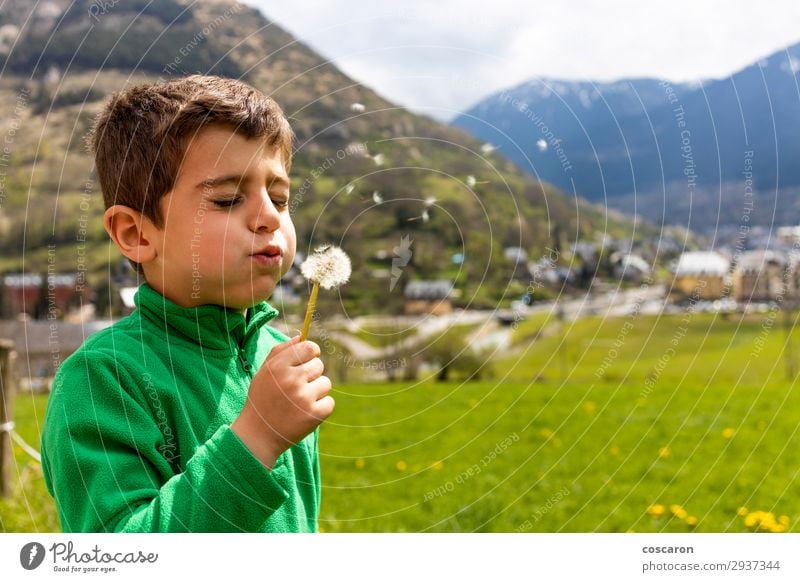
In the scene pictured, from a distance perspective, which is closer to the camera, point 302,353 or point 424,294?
point 302,353

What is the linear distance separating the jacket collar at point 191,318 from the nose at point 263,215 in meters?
0.12

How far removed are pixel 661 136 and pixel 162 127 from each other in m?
1.20

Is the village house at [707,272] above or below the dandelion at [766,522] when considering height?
above

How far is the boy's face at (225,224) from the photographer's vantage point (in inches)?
34.8

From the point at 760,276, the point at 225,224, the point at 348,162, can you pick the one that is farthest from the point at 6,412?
the point at 760,276

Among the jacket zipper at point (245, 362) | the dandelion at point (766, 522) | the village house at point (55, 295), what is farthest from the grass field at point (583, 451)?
the jacket zipper at point (245, 362)

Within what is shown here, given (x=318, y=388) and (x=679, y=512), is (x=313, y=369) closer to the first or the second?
(x=318, y=388)

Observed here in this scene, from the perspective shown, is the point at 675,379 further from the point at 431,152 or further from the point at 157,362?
the point at 157,362

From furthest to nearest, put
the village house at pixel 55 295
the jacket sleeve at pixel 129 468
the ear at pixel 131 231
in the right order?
the village house at pixel 55 295 < the ear at pixel 131 231 < the jacket sleeve at pixel 129 468

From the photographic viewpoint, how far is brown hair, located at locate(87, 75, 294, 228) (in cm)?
91

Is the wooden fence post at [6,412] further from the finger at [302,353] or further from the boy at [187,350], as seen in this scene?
the finger at [302,353]

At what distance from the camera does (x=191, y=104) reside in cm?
92

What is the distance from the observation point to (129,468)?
32.9 inches
